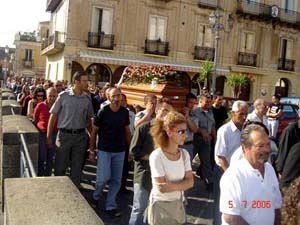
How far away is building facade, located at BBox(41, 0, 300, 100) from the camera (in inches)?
931

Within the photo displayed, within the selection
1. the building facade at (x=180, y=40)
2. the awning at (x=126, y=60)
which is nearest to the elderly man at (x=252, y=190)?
the building facade at (x=180, y=40)

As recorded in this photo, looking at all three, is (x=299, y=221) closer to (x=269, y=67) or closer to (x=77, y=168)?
(x=77, y=168)

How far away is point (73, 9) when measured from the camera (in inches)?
913

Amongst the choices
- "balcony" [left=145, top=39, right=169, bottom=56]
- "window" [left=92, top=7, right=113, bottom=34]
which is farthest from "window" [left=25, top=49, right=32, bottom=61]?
"balcony" [left=145, top=39, right=169, bottom=56]

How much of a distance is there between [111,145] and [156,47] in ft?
66.2

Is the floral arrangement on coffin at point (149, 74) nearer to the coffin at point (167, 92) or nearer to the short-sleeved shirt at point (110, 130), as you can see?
the coffin at point (167, 92)

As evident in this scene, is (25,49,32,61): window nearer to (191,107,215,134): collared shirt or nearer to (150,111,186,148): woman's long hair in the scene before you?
(191,107,215,134): collared shirt

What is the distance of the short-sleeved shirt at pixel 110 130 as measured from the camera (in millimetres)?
5699

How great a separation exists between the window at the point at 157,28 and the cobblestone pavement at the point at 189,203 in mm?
→ 18406

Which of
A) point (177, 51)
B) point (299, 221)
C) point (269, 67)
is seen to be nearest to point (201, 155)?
point (299, 221)

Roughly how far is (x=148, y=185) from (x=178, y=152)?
0.91 m

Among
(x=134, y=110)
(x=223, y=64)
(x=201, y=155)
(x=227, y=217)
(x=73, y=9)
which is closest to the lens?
(x=227, y=217)

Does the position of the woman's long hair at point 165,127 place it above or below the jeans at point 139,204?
above

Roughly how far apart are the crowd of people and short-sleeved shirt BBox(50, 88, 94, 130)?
0.6 inches
